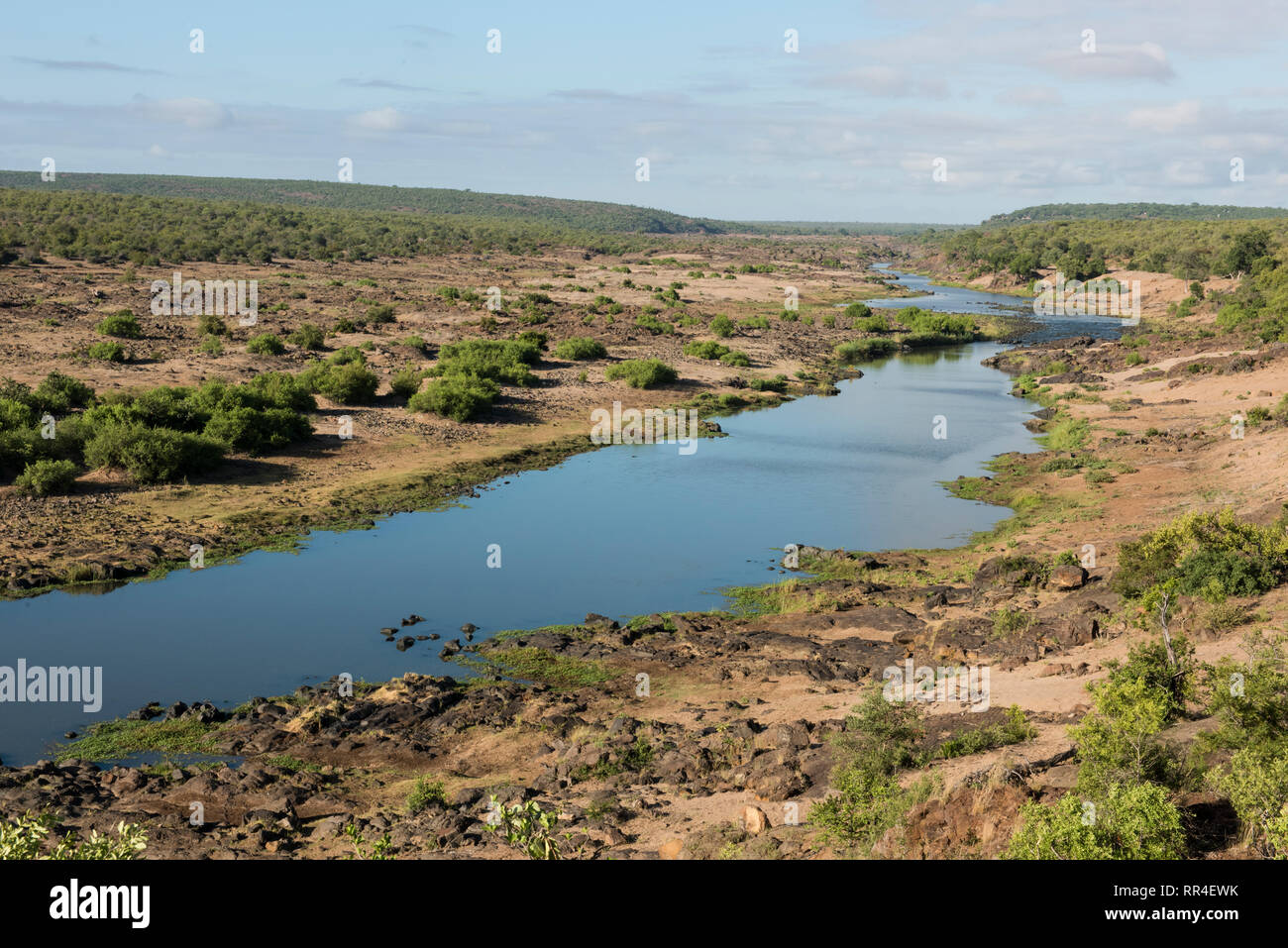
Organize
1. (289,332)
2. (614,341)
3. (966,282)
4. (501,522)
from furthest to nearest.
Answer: (966,282), (614,341), (289,332), (501,522)

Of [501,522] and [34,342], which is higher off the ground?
[34,342]

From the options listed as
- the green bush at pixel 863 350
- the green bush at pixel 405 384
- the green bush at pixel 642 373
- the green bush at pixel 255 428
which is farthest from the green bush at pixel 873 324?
the green bush at pixel 255 428

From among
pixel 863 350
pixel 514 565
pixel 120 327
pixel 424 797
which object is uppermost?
pixel 120 327

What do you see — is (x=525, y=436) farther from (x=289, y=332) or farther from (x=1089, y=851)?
(x=1089, y=851)

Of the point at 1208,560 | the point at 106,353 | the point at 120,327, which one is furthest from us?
the point at 120,327

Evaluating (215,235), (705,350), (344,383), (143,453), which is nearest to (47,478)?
(143,453)

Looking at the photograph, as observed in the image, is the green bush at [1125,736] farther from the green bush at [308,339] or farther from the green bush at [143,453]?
the green bush at [308,339]

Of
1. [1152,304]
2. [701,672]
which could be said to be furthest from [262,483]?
[1152,304]

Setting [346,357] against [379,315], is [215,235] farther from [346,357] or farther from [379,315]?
[346,357]
